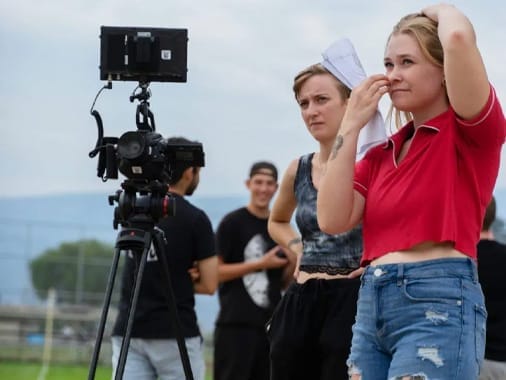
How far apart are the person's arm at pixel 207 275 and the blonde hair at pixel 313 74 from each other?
1717mm

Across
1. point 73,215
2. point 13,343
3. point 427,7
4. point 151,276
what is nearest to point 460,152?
point 427,7

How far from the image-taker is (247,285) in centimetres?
706

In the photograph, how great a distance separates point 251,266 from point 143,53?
2.59 metres

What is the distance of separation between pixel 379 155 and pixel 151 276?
2.74 meters

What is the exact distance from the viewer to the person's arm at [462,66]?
10.0 ft

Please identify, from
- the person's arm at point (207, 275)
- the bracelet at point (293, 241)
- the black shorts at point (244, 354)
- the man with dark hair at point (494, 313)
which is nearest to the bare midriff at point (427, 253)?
the bracelet at point (293, 241)

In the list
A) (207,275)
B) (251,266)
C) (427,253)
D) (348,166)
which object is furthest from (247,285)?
(427,253)

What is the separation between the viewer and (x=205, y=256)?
614 cm

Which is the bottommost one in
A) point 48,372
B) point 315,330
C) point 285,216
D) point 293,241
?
point 48,372

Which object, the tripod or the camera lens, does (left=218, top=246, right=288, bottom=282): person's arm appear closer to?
the tripod

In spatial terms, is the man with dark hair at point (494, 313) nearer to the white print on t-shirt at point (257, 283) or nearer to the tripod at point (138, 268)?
the tripod at point (138, 268)

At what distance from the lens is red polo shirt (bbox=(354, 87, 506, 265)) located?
3.15 meters

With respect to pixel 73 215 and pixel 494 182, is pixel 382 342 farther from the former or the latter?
pixel 73 215

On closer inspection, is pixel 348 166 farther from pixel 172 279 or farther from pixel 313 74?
pixel 172 279
